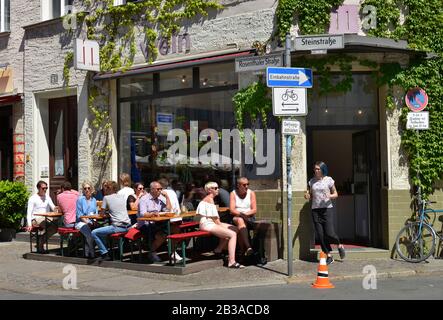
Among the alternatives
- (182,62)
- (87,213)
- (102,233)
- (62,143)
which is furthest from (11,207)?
(182,62)

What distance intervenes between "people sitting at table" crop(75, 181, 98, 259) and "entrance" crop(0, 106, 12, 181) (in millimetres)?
6227

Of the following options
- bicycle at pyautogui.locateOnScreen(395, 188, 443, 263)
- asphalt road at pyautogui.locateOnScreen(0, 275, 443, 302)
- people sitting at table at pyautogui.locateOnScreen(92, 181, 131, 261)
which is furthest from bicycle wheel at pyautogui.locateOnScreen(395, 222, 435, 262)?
people sitting at table at pyautogui.locateOnScreen(92, 181, 131, 261)

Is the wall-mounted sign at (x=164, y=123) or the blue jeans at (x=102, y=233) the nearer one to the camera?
the blue jeans at (x=102, y=233)

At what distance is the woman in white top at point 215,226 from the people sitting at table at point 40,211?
11.8 feet

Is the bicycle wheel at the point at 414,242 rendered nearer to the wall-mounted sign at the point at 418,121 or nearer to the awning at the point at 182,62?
the wall-mounted sign at the point at 418,121

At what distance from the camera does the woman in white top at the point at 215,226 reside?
1047 cm

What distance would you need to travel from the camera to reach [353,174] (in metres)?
13.0

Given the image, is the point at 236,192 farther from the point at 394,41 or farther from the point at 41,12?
the point at 41,12

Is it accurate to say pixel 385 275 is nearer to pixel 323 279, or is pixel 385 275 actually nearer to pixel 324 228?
pixel 324 228

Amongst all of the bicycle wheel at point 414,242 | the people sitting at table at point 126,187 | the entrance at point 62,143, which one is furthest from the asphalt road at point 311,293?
the entrance at point 62,143

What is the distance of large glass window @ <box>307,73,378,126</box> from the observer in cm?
1202

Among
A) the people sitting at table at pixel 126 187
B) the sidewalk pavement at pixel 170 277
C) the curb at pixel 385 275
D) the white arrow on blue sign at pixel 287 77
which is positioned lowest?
the curb at pixel 385 275
